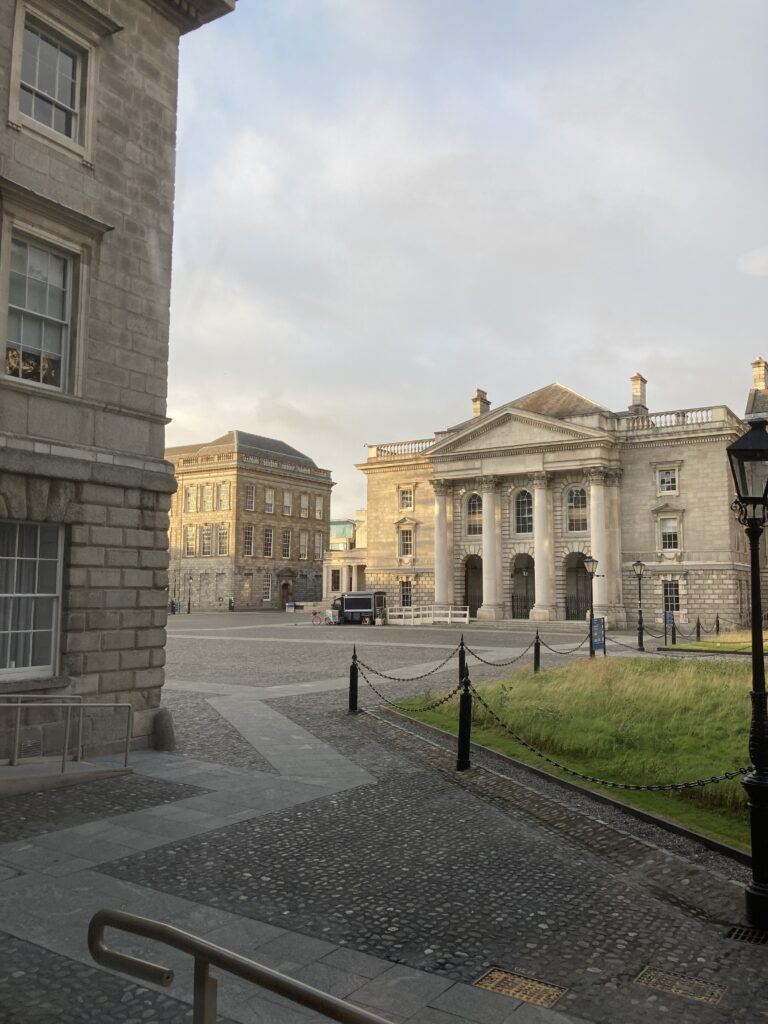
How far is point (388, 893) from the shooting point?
20.2 ft

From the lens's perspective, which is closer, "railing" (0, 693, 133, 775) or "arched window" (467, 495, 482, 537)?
"railing" (0, 693, 133, 775)

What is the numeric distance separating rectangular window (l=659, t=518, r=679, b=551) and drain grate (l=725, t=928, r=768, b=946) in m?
45.1

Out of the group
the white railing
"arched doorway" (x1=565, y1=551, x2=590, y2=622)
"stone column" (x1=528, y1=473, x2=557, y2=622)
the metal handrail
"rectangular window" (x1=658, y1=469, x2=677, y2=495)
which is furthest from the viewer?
the white railing

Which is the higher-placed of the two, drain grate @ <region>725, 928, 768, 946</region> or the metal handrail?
the metal handrail

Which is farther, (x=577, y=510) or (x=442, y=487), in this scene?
(x=442, y=487)

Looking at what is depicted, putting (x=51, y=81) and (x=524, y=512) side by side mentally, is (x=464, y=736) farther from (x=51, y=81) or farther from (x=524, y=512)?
(x=524, y=512)

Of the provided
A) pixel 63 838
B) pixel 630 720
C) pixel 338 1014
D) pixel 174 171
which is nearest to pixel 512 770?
pixel 630 720

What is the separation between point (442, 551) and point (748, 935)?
5008 centimetres

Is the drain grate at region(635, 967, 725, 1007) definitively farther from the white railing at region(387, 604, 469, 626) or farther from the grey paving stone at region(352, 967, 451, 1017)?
the white railing at region(387, 604, 469, 626)

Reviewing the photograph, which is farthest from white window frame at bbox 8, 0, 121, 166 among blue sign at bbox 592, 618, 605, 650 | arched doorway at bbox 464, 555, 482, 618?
arched doorway at bbox 464, 555, 482, 618

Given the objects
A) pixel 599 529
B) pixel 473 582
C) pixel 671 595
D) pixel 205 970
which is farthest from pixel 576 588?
pixel 205 970

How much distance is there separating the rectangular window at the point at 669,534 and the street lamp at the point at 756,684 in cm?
4374

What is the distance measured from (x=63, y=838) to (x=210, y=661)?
17.6 metres

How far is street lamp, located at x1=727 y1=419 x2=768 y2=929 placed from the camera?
19.4 feet
